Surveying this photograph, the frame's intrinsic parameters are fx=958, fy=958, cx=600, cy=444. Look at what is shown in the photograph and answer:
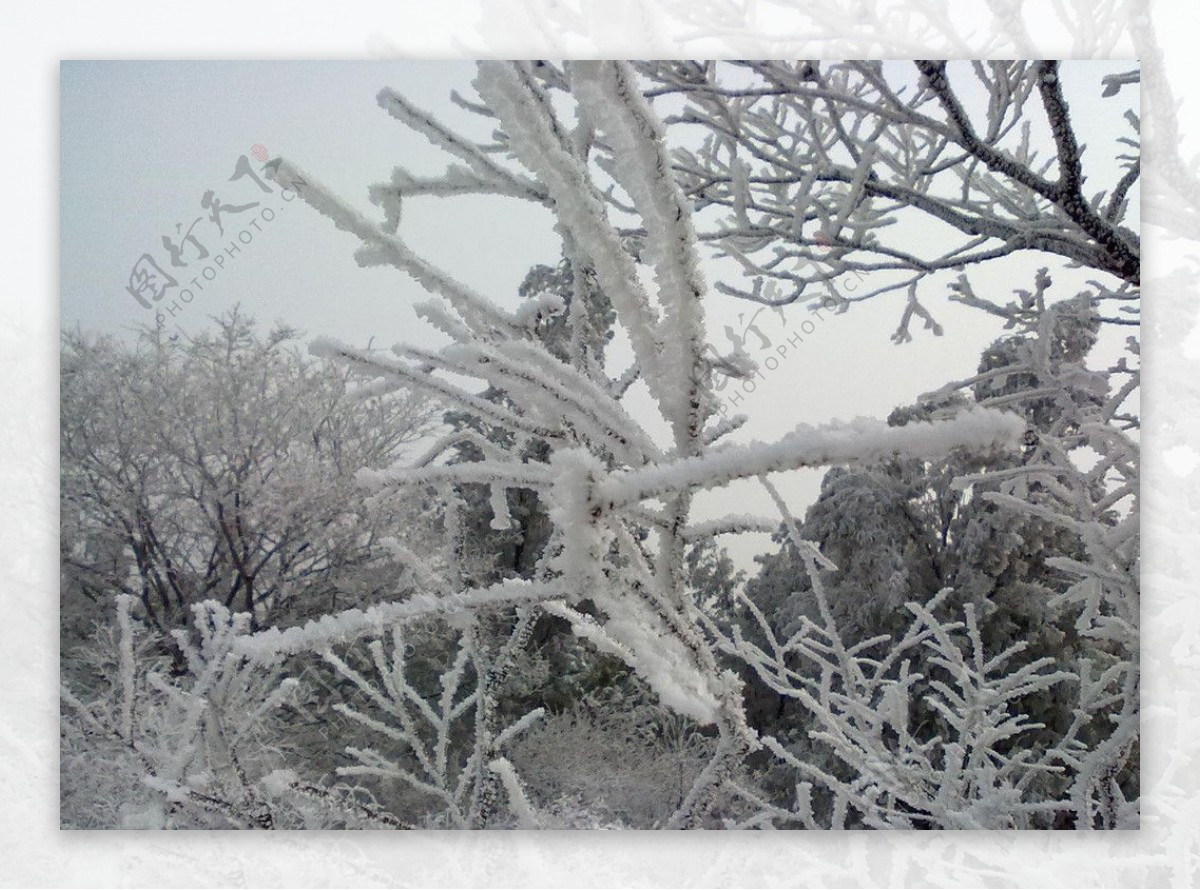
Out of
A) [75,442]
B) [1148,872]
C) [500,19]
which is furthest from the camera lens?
[75,442]

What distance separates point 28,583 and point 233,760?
0.64 meters

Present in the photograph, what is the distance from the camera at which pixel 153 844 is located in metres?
1.76

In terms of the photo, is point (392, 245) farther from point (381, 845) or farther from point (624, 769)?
point (624, 769)

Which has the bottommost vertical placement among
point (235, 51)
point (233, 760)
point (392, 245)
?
point (233, 760)

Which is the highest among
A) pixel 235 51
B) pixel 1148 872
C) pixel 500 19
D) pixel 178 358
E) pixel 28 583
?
pixel 235 51

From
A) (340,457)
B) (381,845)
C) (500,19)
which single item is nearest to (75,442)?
(340,457)

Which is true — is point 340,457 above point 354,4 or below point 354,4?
below

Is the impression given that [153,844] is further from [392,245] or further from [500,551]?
[392,245]

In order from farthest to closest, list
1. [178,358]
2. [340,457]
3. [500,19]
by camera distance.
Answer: [340,457]
[178,358]
[500,19]

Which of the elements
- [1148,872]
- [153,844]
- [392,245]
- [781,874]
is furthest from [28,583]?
[1148,872]

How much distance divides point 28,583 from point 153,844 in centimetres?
55

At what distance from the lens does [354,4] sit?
1783 millimetres

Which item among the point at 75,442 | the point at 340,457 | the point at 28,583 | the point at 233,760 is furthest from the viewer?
the point at 340,457

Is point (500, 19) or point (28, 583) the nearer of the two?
point (500, 19)
